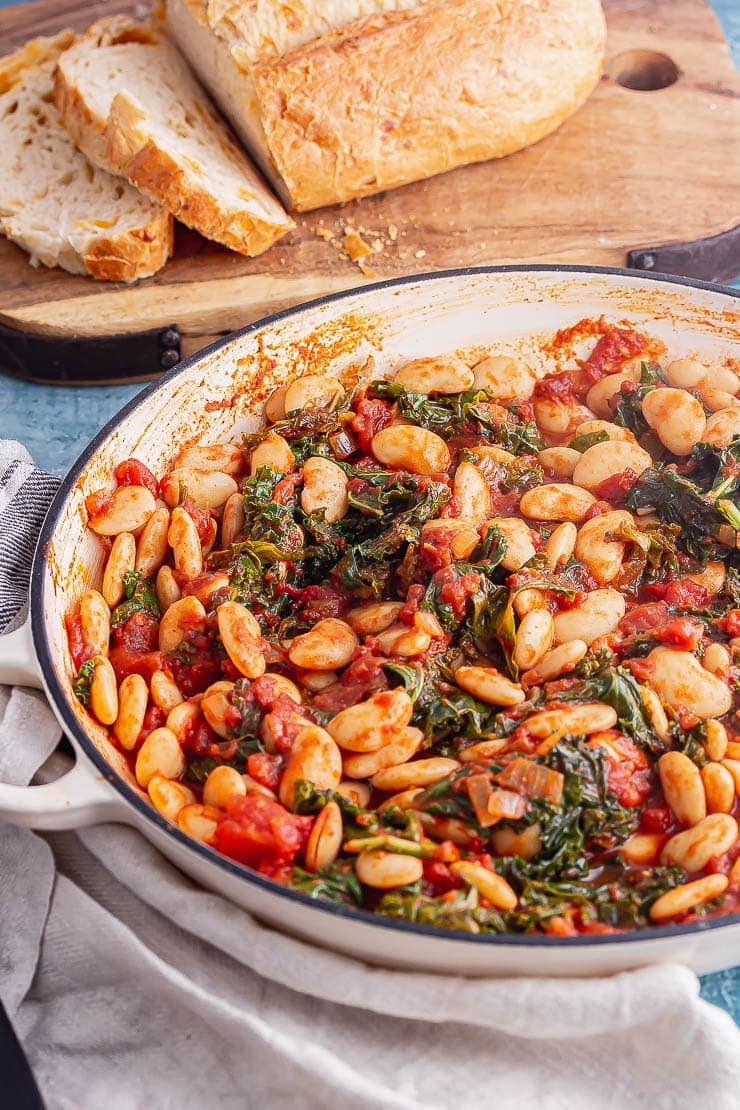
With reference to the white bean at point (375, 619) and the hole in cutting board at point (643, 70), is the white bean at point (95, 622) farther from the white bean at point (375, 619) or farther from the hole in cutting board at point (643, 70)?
the hole in cutting board at point (643, 70)

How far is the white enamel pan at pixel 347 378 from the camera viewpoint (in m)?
2.06

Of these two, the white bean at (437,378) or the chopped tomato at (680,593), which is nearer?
the chopped tomato at (680,593)

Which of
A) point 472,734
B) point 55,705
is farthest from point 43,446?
point 472,734

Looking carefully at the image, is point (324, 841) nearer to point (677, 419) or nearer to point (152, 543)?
point (152, 543)

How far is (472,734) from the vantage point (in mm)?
2535

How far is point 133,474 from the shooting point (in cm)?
310

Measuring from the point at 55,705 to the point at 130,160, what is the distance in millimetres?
2327

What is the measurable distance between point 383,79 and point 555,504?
1.90 metres

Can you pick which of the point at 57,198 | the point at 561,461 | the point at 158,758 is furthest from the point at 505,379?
the point at 57,198

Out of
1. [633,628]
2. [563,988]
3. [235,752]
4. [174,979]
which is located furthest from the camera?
[633,628]

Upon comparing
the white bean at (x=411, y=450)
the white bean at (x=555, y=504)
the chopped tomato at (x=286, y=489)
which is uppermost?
the chopped tomato at (x=286, y=489)

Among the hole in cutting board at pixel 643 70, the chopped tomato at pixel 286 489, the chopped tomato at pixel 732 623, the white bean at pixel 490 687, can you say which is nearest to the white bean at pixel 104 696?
the chopped tomato at pixel 286 489

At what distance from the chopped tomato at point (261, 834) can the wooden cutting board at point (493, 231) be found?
2109 millimetres

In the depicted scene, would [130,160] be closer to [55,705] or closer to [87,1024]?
[55,705]
